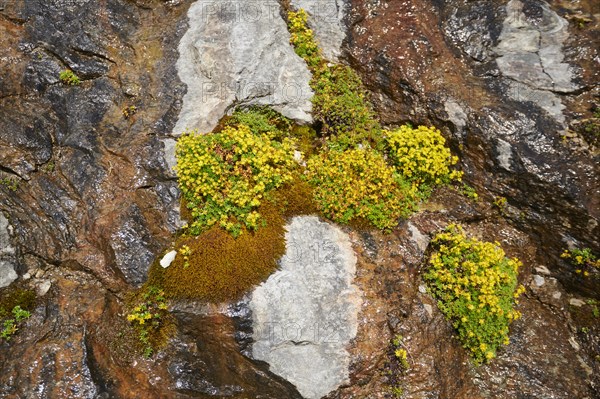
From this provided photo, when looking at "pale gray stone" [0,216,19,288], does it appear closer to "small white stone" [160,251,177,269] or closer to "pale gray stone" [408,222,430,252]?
"small white stone" [160,251,177,269]

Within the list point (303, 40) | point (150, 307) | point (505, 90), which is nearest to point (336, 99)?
point (303, 40)

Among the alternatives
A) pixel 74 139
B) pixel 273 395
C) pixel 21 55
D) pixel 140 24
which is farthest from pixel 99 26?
pixel 273 395

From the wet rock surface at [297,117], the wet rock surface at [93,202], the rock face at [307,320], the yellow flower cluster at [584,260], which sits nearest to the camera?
the rock face at [307,320]

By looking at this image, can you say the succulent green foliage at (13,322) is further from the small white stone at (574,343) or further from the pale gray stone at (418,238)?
the small white stone at (574,343)

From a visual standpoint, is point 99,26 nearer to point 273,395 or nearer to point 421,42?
point 421,42

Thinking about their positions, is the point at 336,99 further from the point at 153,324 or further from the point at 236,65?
the point at 153,324

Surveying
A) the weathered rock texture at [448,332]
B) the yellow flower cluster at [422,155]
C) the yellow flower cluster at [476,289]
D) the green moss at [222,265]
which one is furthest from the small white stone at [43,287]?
the yellow flower cluster at [422,155]
